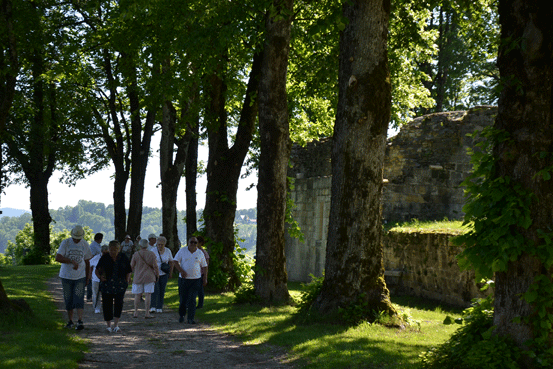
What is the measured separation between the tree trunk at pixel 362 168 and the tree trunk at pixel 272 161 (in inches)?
144

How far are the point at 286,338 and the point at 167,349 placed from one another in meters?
1.91

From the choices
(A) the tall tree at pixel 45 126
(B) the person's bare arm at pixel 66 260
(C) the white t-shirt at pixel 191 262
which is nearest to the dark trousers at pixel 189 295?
(C) the white t-shirt at pixel 191 262

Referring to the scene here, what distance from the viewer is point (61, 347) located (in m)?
8.45

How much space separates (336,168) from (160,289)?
592cm

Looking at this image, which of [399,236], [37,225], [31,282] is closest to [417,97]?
[399,236]

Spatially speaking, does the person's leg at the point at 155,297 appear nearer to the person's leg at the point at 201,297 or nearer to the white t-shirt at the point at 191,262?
the person's leg at the point at 201,297

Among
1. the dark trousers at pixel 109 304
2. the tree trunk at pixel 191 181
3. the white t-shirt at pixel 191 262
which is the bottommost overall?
the dark trousers at pixel 109 304

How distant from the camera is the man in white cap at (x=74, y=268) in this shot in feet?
Answer: 34.7

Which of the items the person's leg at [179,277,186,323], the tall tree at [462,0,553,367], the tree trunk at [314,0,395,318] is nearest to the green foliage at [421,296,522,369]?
the tall tree at [462,0,553,367]

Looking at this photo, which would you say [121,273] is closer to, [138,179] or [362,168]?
[362,168]

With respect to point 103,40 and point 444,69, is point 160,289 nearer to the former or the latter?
point 103,40

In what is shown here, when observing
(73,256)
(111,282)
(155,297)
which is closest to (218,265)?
(155,297)

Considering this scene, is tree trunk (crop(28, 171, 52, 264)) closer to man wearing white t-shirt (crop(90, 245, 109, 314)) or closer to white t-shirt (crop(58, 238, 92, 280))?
man wearing white t-shirt (crop(90, 245, 109, 314))

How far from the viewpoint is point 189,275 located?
40.3 ft
